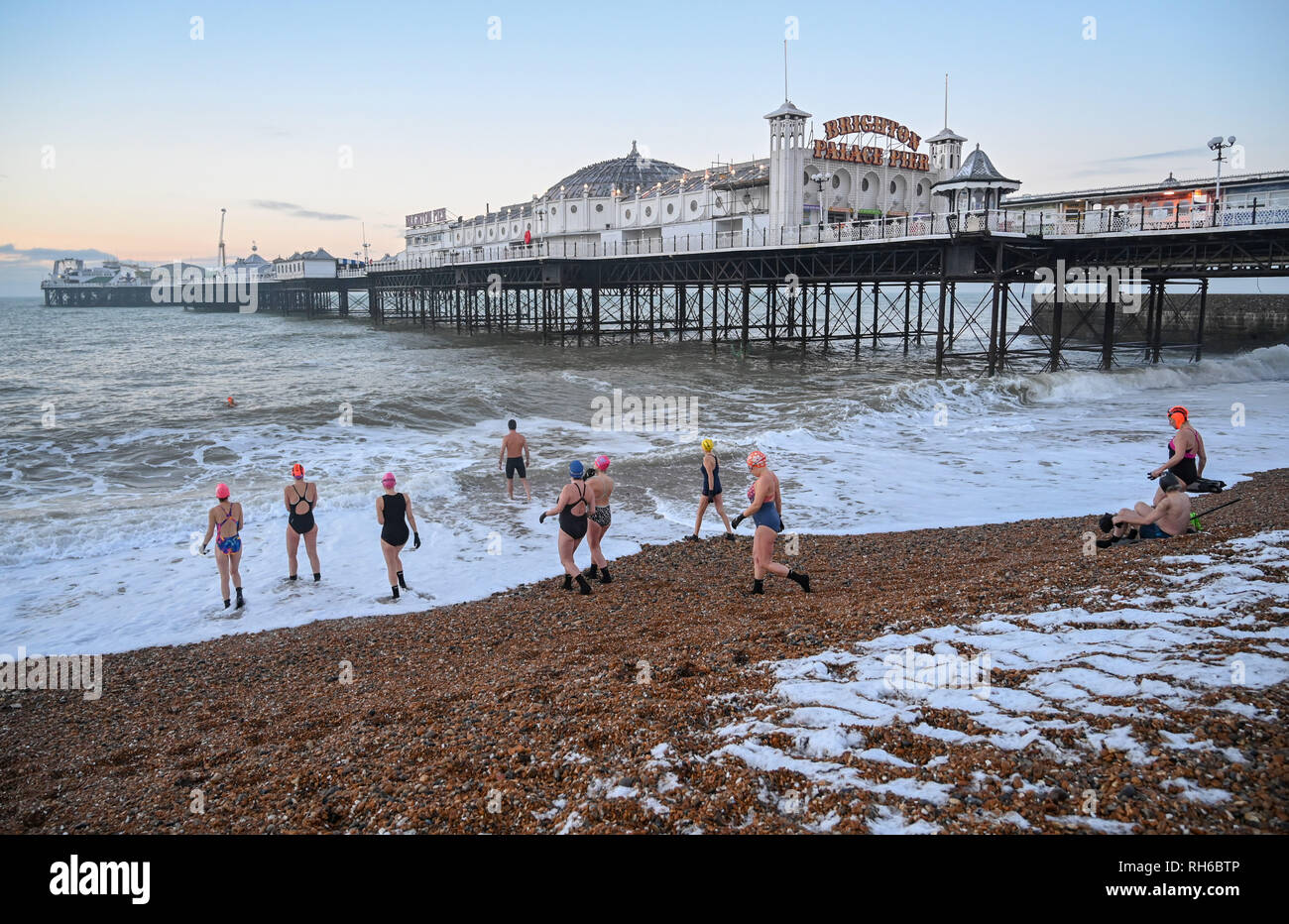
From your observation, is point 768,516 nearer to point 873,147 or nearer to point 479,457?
point 479,457

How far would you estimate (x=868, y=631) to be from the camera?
6.58 m

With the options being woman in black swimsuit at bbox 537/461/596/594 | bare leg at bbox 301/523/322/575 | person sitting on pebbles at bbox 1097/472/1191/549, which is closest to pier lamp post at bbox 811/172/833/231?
person sitting on pebbles at bbox 1097/472/1191/549

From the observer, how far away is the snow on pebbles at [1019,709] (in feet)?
12.7

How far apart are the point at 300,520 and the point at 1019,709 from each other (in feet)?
28.2

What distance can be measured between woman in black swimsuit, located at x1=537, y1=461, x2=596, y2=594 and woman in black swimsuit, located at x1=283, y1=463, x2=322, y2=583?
338cm

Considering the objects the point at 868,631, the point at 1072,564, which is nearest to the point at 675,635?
the point at 868,631

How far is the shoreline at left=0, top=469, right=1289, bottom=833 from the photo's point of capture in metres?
3.97

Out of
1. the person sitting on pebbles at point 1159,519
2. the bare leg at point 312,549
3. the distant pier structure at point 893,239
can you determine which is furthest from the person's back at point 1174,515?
the distant pier structure at point 893,239

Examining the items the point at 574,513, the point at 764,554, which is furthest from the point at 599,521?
the point at 764,554

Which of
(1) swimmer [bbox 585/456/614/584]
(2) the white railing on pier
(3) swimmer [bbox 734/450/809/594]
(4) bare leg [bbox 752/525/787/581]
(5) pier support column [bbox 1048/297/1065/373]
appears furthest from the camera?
(5) pier support column [bbox 1048/297/1065/373]

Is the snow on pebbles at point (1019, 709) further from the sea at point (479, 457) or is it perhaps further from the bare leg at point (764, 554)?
the sea at point (479, 457)

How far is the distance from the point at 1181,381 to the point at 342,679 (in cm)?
3238

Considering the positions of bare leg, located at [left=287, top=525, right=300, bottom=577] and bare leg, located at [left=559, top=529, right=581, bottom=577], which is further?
bare leg, located at [left=287, top=525, right=300, bottom=577]

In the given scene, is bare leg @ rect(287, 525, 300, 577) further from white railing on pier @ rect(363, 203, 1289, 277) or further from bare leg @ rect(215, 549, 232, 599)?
white railing on pier @ rect(363, 203, 1289, 277)
